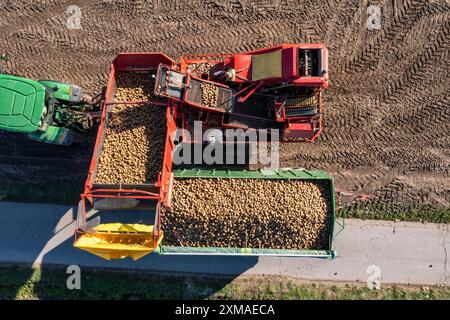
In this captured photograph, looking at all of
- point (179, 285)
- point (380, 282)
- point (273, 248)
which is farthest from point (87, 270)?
point (380, 282)

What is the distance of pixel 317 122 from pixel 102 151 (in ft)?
17.8

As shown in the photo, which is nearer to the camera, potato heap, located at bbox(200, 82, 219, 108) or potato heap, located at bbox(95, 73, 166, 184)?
potato heap, located at bbox(95, 73, 166, 184)

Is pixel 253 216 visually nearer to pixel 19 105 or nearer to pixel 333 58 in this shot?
pixel 333 58

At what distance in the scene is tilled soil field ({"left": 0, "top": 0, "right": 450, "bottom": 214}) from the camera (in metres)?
10.1

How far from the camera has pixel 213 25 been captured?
10.5m

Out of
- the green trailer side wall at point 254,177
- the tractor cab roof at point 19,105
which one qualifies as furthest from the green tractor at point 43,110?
the green trailer side wall at point 254,177

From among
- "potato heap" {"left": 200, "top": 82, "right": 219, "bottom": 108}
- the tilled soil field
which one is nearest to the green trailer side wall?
the tilled soil field

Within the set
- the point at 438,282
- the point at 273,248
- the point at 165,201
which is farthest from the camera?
the point at 438,282

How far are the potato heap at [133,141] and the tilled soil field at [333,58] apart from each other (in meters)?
1.90

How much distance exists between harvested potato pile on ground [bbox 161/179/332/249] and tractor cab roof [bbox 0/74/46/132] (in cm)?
366

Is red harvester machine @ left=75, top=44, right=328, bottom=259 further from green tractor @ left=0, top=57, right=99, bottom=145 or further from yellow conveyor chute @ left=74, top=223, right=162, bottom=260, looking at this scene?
green tractor @ left=0, top=57, right=99, bottom=145

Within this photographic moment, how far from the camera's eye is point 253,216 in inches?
347

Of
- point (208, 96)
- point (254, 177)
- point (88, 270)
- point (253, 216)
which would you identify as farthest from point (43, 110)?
point (253, 216)

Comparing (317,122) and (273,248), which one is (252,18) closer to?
(317,122)
